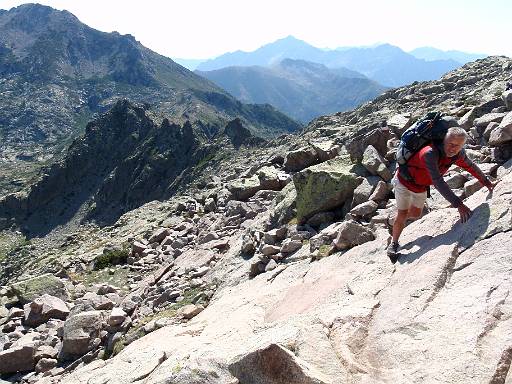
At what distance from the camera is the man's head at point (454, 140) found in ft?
34.3

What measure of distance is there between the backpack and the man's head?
0.49m

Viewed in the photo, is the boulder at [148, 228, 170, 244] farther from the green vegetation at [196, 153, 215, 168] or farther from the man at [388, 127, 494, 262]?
the green vegetation at [196, 153, 215, 168]

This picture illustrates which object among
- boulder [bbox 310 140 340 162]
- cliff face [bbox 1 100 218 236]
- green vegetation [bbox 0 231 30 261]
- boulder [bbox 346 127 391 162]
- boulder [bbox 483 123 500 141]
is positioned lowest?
green vegetation [bbox 0 231 30 261]

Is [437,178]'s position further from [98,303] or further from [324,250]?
[98,303]

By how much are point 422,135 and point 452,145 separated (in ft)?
3.07

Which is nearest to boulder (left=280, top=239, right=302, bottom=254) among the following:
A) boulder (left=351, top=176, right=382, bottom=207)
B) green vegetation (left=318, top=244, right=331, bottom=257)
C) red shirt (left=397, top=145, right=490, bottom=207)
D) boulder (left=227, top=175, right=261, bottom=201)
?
green vegetation (left=318, top=244, right=331, bottom=257)

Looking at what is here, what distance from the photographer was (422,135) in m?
11.3

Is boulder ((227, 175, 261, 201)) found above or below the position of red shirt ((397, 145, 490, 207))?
below

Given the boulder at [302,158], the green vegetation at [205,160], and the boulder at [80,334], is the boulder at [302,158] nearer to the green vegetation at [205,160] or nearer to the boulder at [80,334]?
the boulder at [80,334]

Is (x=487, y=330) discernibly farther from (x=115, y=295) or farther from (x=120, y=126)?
(x=120, y=126)

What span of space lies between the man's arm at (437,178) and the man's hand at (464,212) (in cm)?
12

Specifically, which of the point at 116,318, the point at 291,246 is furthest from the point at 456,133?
the point at 116,318

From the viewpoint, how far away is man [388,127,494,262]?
10.6 m

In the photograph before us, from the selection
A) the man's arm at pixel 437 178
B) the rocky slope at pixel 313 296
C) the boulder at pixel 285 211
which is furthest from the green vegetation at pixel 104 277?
the man's arm at pixel 437 178
